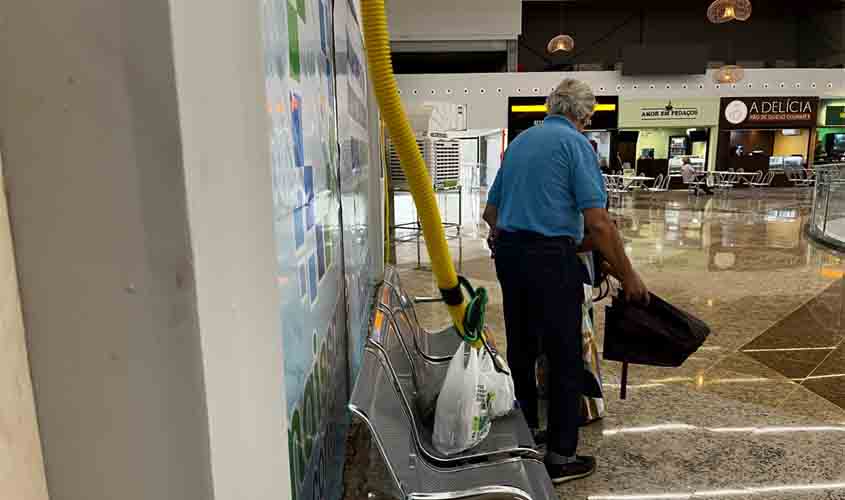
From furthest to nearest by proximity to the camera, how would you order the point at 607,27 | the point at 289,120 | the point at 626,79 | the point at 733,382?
1. the point at 607,27
2. the point at 626,79
3. the point at 733,382
4. the point at 289,120

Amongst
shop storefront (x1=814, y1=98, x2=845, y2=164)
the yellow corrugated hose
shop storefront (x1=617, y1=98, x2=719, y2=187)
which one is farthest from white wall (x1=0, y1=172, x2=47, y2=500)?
shop storefront (x1=814, y1=98, x2=845, y2=164)

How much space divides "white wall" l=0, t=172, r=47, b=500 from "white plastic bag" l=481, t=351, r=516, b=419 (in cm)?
166

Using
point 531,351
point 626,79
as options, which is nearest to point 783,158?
point 626,79

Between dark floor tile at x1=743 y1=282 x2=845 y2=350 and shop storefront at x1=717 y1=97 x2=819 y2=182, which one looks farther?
shop storefront at x1=717 y1=97 x2=819 y2=182

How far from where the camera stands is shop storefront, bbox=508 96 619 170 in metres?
20.7

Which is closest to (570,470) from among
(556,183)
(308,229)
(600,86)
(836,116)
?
(556,183)

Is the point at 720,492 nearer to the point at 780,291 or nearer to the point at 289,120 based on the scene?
the point at 289,120

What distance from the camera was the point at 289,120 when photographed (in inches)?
51.8

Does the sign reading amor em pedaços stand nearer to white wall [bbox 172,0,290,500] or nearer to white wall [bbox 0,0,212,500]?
white wall [bbox 172,0,290,500]

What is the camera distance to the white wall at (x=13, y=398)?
1.44ft

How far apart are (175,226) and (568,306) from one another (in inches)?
81.8

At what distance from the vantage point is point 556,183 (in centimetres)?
234

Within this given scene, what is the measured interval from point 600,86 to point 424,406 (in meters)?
21.2

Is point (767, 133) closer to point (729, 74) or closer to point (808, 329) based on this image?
point (729, 74)
